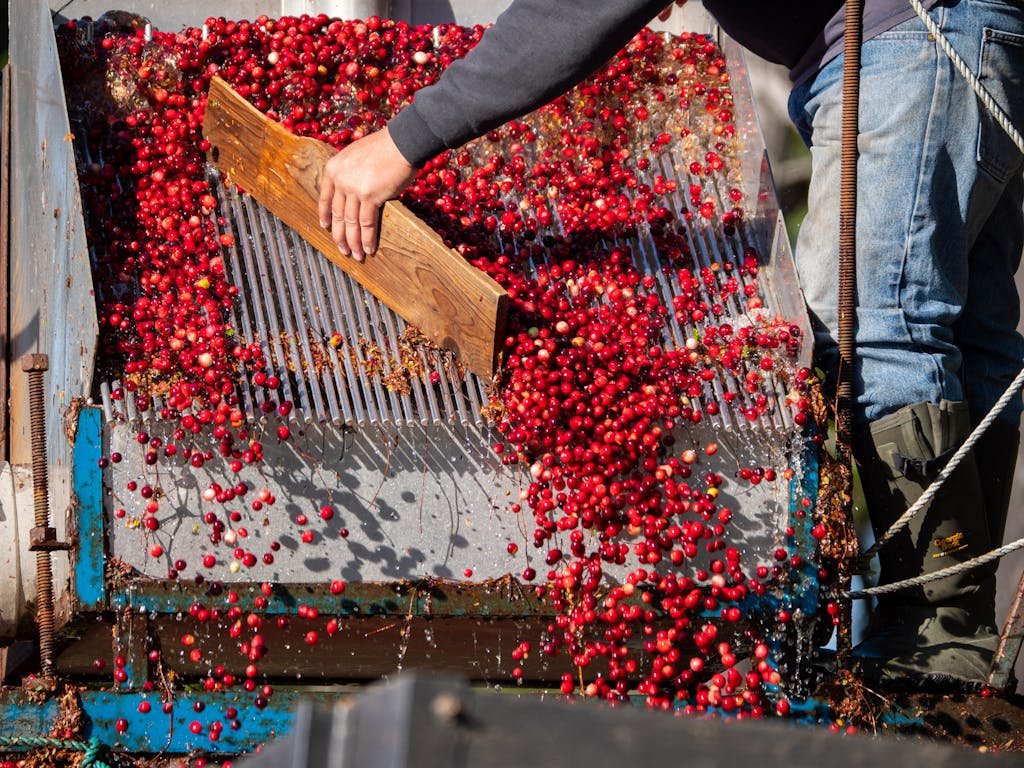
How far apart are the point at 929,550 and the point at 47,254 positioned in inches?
84.0

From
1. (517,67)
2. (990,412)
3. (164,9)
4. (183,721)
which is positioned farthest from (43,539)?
(990,412)

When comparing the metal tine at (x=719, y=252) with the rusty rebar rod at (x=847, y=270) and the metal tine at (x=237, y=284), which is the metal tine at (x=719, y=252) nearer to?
the rusty rebar rod at (x=847, y=270)

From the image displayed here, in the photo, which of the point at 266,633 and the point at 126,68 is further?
the point at 126,68

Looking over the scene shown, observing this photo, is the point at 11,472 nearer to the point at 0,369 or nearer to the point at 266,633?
the point at 0,369

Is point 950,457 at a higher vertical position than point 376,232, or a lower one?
lower

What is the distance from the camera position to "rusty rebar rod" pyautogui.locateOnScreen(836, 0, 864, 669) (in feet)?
7.24

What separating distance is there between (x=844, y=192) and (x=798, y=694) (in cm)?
103

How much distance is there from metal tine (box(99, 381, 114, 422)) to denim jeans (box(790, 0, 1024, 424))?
4.91ft

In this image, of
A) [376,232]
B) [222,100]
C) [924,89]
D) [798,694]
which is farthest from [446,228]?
[798,694]

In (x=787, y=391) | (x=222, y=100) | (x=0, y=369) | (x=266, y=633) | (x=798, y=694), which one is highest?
(x=222, y=100)

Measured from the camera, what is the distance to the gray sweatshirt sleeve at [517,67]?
2.12m

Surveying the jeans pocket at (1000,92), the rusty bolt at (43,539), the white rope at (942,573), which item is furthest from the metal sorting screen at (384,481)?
the jeans pocket at (1000,92)

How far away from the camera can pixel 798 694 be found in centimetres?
226

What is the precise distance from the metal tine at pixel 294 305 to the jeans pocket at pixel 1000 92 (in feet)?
4.70
